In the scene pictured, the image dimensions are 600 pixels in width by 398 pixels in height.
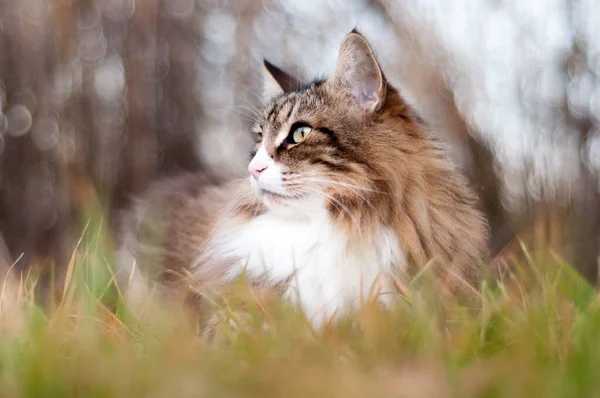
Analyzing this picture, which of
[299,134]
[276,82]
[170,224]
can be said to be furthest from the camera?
[170,224]

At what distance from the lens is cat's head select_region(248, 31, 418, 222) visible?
248cm

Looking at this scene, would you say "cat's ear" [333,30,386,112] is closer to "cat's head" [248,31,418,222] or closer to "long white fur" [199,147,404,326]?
"cat's head" [248,31,418,222]

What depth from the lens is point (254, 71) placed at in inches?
224

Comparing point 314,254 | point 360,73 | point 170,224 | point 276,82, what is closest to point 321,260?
point 314,254

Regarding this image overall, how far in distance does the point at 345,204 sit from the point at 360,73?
0.58m

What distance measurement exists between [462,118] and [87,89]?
3255mm

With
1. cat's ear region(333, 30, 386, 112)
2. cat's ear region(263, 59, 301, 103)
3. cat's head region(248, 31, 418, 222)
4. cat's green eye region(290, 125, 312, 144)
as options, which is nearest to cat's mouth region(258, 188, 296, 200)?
cat's head region(248, 31, 418, 222)

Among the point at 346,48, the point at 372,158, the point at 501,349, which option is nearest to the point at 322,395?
the point at 501,349

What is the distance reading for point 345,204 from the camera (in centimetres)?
248

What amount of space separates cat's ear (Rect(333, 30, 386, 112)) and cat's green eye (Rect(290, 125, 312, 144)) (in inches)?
10.0

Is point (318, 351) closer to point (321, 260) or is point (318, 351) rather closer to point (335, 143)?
point (321, 260)

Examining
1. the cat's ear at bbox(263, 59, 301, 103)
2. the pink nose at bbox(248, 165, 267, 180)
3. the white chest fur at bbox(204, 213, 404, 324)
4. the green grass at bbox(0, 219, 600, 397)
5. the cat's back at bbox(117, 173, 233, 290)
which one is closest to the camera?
the green grass at bbox(0, 219, 600, 397)

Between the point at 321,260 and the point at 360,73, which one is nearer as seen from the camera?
the point at 321,260

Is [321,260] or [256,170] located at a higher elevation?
[256,170]
